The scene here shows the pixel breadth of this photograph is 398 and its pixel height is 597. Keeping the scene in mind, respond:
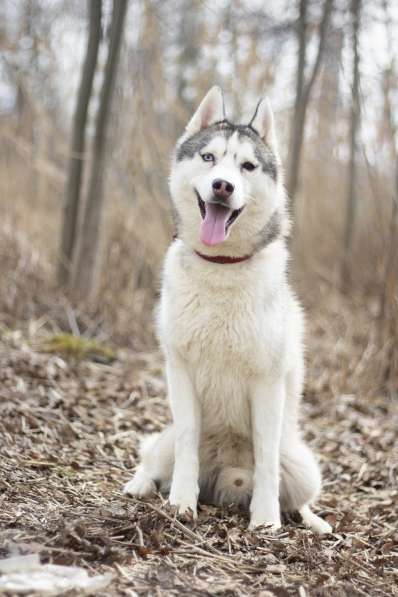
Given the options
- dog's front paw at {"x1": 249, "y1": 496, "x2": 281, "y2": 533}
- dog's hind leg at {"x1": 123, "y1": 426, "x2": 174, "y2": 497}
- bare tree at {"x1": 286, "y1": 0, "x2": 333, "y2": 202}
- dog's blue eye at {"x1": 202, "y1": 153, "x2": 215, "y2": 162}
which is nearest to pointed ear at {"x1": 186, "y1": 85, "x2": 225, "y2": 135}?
dog's blue eye at {"x1": 202, "y1": 153, "x2": 215, "y2": 162}

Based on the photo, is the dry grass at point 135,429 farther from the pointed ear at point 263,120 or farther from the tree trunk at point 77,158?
the pointed ear at point 263,120

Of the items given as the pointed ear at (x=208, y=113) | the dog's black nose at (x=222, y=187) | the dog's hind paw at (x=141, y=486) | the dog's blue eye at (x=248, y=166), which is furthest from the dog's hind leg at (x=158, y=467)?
the pointed ear at (x=208, y=113)

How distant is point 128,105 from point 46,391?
11.1 ft

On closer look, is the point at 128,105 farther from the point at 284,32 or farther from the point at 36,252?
the point at 284,32

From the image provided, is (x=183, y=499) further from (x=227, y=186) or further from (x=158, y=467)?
(x=227, y=186)

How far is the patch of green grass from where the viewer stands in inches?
222

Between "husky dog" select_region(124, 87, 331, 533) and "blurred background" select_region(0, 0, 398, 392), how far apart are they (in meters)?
2.32

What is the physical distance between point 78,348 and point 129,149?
215 cm

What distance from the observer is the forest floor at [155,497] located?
242 centimetres

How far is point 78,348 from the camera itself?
5.69 m

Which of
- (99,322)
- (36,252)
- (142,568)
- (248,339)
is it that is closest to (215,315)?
(248,339)

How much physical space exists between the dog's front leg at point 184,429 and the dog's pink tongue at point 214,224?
60cm

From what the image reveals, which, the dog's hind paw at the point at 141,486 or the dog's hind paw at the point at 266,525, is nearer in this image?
the dog's hind paw at the point at 266,525

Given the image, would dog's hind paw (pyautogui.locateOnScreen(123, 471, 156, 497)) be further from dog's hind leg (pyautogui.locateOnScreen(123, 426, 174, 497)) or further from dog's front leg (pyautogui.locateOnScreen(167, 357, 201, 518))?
dog's front leg (pyautogui.locateOnScreen(167, 357, 201, 518))
